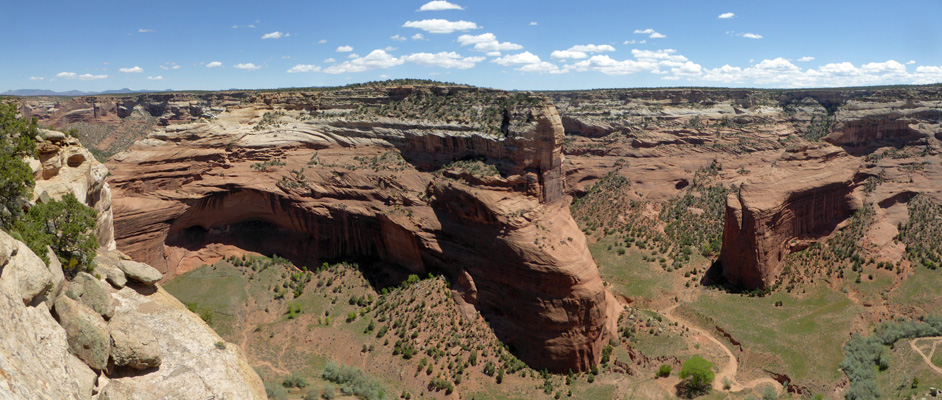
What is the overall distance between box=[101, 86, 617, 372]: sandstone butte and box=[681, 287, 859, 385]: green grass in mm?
11653

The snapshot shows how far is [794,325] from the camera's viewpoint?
3809 cm

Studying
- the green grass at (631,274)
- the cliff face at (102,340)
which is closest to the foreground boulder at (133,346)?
the cliff face at (102,340)

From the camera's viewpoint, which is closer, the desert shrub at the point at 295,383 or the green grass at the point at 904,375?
the desert shrub at the point at 295,383

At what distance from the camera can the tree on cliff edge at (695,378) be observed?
3095cm

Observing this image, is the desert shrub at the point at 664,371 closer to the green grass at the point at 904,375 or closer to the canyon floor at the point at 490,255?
the canyon floor at the point at 490,255

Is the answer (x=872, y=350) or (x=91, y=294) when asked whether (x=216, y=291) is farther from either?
(x=872, y=350)

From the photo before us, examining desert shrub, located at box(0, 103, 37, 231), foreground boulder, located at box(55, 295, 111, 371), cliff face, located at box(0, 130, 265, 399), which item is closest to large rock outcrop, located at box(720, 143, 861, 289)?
cliff face, located at box(0, 130, 265, 399)

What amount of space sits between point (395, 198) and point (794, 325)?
3289 centimetres

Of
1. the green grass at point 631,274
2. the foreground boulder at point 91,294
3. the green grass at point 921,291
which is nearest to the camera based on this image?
the foreground boulder at point 91,294

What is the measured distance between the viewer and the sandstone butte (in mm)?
32438

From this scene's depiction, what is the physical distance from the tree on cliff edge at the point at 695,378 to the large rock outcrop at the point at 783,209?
14.0m

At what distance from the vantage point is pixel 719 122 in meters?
87.9

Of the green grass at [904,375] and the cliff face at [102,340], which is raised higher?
the cliff face at [102,340]

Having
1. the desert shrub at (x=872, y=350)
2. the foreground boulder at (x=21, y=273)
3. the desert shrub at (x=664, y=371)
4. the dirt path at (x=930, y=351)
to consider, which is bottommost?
the desert shrub at (x=664, y=371)
